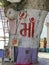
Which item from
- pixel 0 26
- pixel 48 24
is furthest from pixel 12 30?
pixel 48 24

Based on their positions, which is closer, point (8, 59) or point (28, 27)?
point (28, 27)

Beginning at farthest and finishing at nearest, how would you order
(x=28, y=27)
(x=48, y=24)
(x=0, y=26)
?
(x=48, y=24), (x=0, y=26), (x=28, y=27)

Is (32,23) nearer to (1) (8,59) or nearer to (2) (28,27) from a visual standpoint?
(2) (28,27)

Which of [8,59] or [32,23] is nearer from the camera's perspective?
[32,23]

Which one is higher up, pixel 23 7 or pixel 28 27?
pixel 23 7

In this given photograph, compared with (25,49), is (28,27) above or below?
above

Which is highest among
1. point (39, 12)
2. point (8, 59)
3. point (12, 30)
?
point (39, 12)

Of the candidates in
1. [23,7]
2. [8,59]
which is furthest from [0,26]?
[23,7]

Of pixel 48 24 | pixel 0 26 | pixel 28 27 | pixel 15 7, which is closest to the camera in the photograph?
pixel 28 27

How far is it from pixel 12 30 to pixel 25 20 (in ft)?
5.51

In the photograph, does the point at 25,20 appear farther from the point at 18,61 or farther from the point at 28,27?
the point at 18,61

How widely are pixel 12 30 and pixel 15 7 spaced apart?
92 cm

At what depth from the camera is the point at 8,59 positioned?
1068cm

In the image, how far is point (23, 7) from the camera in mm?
9336
